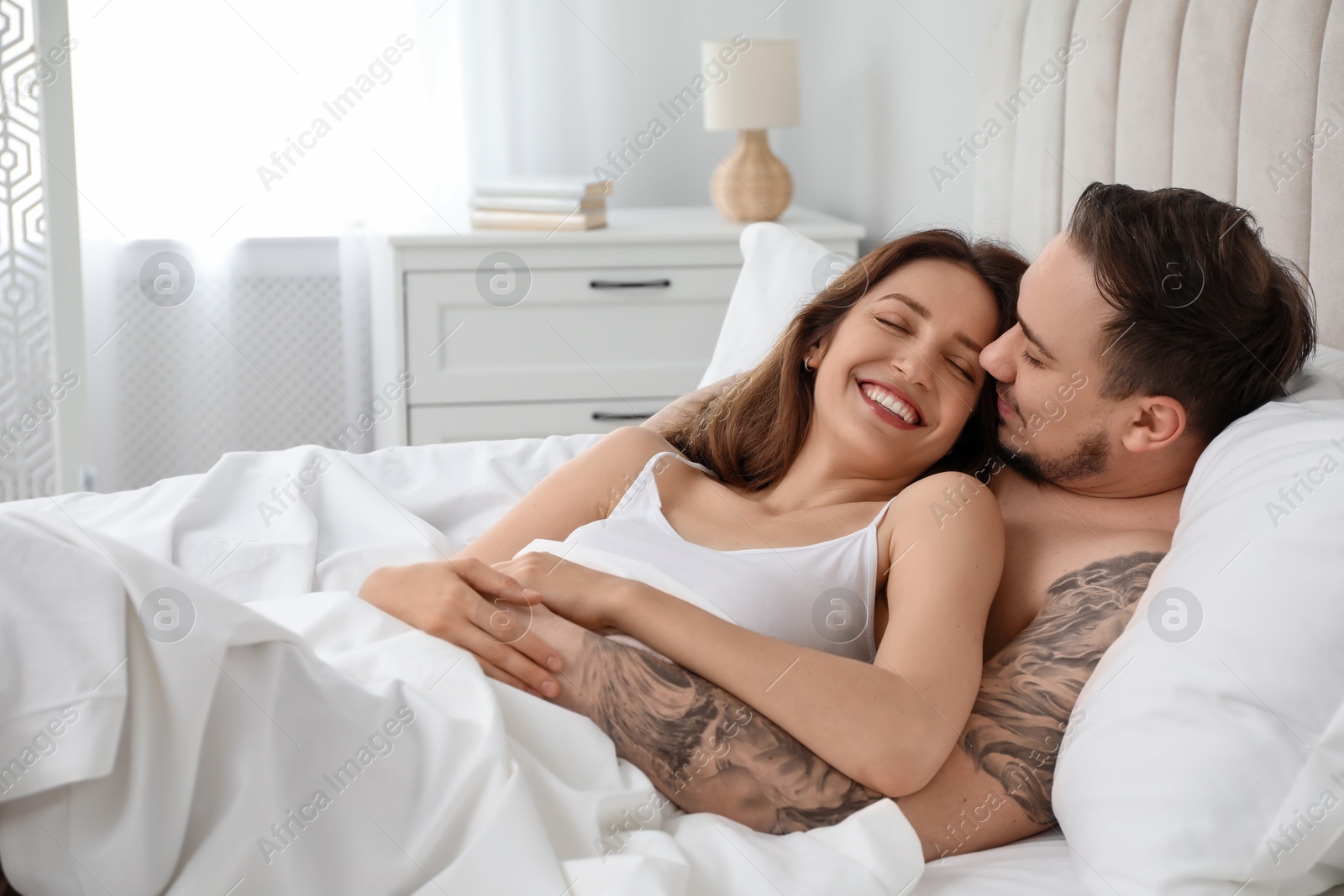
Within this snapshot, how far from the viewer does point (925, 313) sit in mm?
1234

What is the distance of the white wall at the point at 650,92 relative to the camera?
2.82 m

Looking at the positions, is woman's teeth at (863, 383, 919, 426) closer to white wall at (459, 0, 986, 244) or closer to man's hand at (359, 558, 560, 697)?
man's hand at (359, 558, 560, 697)

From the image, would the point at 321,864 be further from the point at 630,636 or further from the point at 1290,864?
the point at 1290,864

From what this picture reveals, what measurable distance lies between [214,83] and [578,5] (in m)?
0.98

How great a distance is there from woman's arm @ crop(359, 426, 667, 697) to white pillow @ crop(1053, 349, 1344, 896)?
0.46m

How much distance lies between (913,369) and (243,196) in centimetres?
225

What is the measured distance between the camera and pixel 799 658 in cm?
94

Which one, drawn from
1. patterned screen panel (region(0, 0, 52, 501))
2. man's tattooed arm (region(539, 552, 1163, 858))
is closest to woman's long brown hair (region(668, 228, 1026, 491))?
man's tattooed arm (region(539, 552, 1163, 858))

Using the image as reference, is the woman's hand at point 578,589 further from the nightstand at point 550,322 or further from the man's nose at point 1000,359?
the nightstand at point 550,322

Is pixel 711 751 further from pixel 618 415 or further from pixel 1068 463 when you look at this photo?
pixel 618 415

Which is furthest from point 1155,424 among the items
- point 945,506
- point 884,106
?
point 884,106

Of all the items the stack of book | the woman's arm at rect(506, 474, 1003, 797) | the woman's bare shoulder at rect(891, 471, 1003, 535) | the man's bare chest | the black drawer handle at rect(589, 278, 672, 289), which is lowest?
the woman's arm at rect(506, 474, 1003, 797)

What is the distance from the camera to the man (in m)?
0.92

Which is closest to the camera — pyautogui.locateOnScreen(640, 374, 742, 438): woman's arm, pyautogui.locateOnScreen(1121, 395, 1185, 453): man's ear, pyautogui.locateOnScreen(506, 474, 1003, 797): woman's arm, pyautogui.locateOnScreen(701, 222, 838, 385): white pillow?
pyautogui.locateOnScreen(506, 474, 1003, 797): woman's arm
